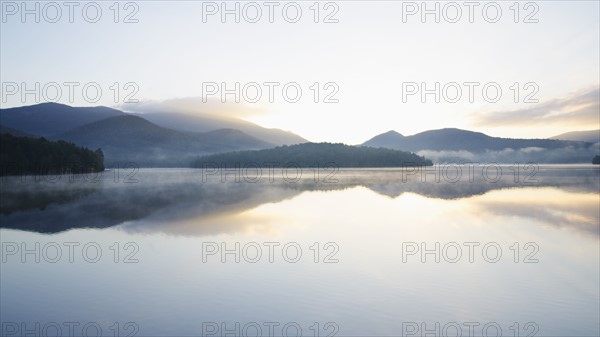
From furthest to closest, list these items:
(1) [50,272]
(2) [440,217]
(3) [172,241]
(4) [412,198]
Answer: (4) [412,198], (2) [440,217], (3) [172,241], (1) [50,272]

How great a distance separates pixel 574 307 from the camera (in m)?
13.6

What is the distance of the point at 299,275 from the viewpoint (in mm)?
17344

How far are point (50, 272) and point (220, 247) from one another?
752 centimetres

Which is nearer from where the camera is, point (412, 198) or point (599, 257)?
point (599, 257)

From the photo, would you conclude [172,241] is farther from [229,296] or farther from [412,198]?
[412,198]

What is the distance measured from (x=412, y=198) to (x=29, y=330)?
45834mm

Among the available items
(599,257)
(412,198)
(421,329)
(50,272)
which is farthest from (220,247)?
(412,198)

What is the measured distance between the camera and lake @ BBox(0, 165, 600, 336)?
39.8ft

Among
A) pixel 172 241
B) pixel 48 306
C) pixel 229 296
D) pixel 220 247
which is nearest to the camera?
pixel 48 306

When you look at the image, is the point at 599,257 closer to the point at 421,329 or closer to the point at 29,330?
the point at 421,329

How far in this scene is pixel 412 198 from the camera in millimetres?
53000

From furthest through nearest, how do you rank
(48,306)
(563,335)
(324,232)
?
(324,232) < (48,306) < (563,335)

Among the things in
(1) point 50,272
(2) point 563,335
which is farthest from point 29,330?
(2) point 563,335

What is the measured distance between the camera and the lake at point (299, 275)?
1213cm
